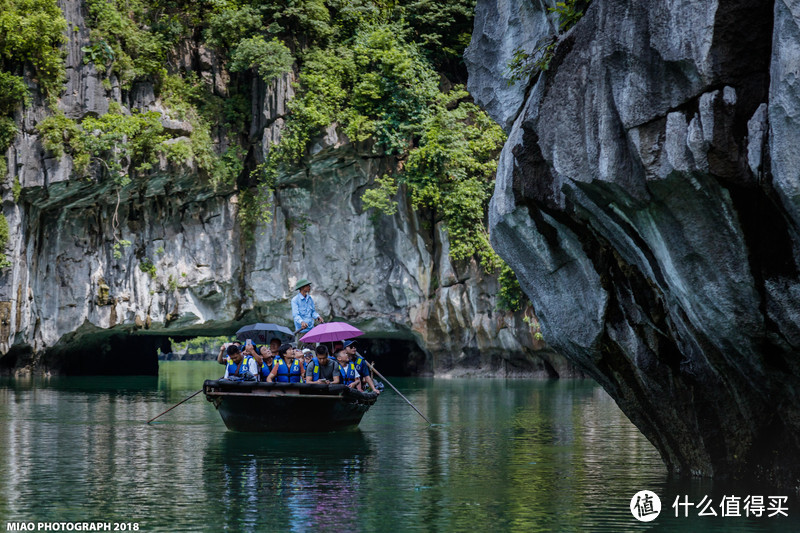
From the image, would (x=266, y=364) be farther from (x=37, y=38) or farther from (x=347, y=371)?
(x=37, y=38)

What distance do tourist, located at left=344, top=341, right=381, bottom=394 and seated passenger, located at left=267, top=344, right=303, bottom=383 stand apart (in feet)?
3.10

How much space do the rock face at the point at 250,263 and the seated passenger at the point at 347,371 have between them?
15.2m

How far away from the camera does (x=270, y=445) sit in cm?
1367

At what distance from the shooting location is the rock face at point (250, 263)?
31.0 meters

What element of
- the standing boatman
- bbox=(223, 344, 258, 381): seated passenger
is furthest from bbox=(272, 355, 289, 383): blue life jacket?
the standing boatman

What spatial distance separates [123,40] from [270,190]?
669 centimetres

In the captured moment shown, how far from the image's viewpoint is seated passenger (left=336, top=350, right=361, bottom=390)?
615 inches

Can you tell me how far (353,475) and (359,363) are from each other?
5.72m

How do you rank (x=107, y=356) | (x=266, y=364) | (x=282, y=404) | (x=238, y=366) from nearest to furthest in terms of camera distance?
(x=282, y=404) < (x=266, y=364) < (x=238, y=366) < (x=107, y=356)

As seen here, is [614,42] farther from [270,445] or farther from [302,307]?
[302,307]

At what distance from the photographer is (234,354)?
620 inches

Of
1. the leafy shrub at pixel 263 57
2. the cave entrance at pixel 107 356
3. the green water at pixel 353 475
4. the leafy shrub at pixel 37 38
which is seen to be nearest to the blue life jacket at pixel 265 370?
the green water at pixel 353 475

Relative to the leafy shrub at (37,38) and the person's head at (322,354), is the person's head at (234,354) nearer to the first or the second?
the person's head at (322,354)

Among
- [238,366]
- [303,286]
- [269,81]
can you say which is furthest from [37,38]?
[238,366]
